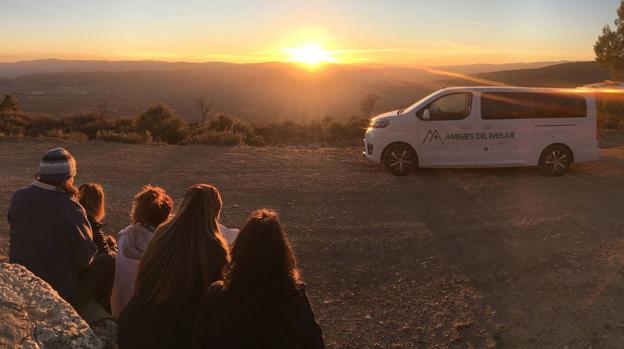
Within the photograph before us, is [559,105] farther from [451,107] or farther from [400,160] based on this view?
[400,160]

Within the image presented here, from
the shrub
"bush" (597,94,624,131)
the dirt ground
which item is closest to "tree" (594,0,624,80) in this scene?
"bush" (597,94,624,131)

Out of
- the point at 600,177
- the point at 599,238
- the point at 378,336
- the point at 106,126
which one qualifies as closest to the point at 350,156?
the point at 600,177

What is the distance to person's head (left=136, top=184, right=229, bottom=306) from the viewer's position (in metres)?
3.25

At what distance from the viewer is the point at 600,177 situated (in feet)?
37.0

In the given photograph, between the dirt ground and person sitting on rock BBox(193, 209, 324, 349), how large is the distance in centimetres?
211

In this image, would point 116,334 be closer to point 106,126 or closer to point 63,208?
point 63,208

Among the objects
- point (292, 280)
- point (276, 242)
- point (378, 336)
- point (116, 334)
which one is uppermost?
point (276, 242)

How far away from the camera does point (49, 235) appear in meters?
4.03

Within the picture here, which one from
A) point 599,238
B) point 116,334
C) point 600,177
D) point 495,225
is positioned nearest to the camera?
point 116,334

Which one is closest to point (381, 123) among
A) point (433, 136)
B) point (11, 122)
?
point (433, 136)

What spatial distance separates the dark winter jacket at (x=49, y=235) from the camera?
403cm

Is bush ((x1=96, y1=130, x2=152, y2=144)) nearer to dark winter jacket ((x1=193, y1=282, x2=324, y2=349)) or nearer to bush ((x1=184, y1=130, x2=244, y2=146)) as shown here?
bush ((x1=184, y1=130, x2=244, y2=146))

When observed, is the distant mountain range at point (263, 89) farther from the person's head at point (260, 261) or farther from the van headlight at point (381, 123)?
the person's head at point (260, 261)

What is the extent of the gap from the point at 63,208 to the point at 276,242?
6.64 feet
